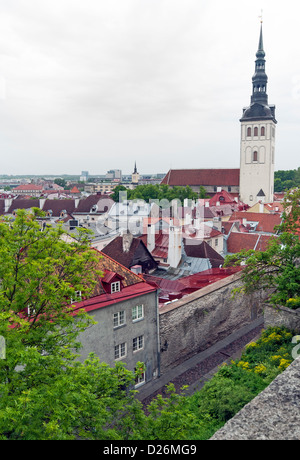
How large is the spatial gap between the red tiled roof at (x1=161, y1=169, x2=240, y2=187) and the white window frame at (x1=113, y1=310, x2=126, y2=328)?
256 feet

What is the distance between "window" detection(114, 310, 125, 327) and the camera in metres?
19.4

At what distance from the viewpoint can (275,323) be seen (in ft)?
72.2

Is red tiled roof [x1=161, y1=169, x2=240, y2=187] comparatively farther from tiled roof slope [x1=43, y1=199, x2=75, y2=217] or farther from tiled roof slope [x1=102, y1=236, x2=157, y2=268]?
tiled roof slope [x1=102, y1=236, x2=157, y2=268]

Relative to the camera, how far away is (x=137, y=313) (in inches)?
806

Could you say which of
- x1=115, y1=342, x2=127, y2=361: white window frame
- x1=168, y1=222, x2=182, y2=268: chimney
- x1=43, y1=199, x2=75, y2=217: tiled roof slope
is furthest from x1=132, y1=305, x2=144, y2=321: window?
x1=43, y1=199, x2=75, y2=217: tiled roof slope

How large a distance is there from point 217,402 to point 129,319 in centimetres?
729

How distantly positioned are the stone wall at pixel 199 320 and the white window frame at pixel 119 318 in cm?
278

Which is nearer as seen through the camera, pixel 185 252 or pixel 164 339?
pixel 164 339

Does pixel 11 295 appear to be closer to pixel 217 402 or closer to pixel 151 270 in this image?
pixel 217 402

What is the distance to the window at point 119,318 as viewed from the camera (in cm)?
1938

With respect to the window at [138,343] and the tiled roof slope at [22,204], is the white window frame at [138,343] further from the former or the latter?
the tiled roof slope at [22,204]

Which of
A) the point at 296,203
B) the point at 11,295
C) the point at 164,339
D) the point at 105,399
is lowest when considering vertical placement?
the point at 164,339

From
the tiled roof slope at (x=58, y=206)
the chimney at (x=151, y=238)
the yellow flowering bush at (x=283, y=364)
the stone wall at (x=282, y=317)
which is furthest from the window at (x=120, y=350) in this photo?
the tiled roof slope at (x=58, y=206)
